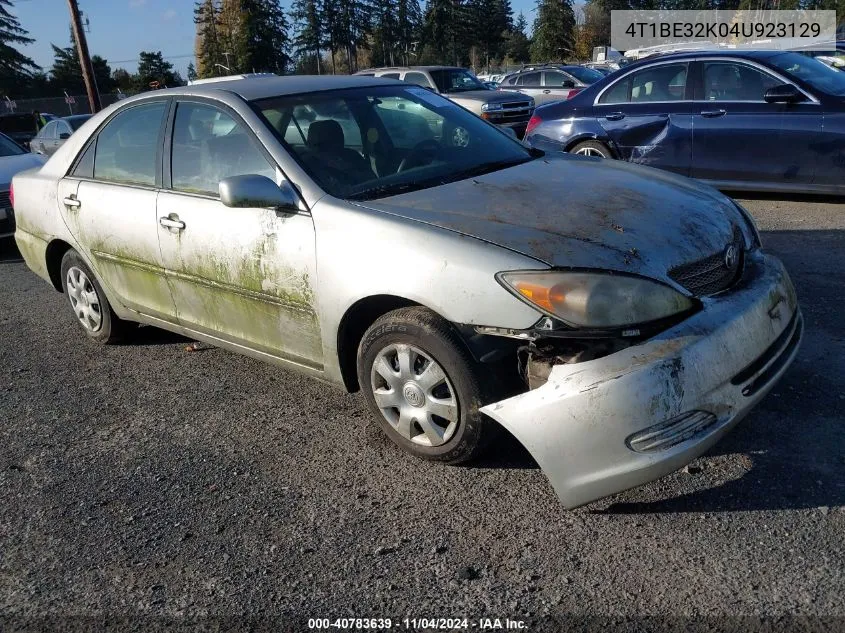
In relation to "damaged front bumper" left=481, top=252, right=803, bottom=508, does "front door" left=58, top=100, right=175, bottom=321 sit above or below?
above

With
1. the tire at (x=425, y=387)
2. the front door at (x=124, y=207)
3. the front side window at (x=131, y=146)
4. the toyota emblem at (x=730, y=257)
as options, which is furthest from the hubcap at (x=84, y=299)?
the toyota emblem at (x=730, y=257)

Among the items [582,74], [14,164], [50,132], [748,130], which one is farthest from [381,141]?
[582,74]

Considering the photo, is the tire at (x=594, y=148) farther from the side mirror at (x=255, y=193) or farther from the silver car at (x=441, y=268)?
the side mirror at (x=255, y=193)

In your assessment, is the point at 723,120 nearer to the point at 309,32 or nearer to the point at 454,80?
the point at 454,80

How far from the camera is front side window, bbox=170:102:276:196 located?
146 inches

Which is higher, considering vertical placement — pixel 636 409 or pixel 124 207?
pixel 124 207

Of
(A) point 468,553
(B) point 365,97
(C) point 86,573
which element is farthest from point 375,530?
(B) point 365,97

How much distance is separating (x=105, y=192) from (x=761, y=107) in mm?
6096

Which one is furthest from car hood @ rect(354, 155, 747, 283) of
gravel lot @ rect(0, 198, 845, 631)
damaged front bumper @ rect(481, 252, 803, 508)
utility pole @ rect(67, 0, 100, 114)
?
utility pole @ rect(67, 0, 100, 114)

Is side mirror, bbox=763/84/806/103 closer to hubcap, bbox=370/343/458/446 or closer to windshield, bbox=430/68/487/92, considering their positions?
hubcap, bbox=370/343/458/446

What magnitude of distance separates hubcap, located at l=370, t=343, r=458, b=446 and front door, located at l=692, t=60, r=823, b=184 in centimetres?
562

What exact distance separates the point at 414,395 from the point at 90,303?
119 inches

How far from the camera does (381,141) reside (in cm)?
392

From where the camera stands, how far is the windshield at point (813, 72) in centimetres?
714
